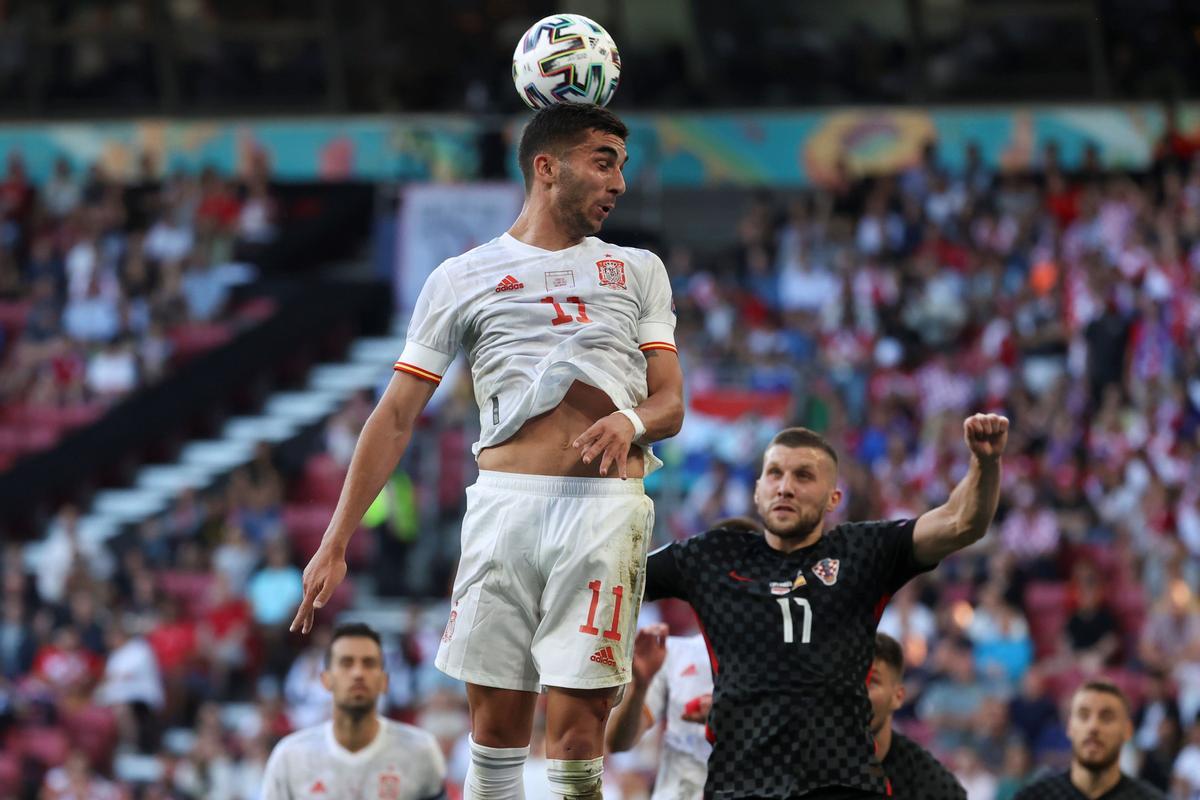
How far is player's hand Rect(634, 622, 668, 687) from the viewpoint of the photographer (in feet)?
19.9

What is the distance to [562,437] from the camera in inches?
210

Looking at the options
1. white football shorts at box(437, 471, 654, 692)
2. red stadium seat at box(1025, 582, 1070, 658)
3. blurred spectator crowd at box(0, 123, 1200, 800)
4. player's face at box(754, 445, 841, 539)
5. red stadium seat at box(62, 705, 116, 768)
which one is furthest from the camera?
red stadium seat at box(62, 705, 116, 768)

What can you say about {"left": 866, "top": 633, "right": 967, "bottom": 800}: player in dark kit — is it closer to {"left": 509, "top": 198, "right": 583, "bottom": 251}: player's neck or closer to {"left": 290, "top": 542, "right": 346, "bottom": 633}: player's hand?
{"left": 509, "top": 198, "right": 583, "bottom": 251}: player's neck

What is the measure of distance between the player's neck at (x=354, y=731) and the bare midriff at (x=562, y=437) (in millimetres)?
2705

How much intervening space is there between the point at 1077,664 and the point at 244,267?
12187 mm

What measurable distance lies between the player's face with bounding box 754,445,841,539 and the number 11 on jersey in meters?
0.24

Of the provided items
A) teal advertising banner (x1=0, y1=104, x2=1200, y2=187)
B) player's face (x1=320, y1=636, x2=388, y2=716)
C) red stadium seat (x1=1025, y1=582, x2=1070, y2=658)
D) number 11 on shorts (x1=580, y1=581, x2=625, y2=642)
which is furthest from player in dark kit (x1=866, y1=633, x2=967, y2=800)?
teal advertising banner (x1=0, y1=104, x2=1200, y2=187)

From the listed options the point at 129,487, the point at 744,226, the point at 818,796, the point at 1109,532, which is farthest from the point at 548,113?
the point at 129,487

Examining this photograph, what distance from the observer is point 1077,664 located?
12.7m

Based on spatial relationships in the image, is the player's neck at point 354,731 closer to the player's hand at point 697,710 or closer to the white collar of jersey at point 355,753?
the white collar of jersey at point 355,753

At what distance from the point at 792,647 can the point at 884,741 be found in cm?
108

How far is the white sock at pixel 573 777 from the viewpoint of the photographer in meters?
5.22

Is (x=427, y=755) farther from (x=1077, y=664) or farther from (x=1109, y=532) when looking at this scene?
(x=1109, y=532)

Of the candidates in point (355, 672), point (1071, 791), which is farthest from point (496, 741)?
point (1071, 791)
